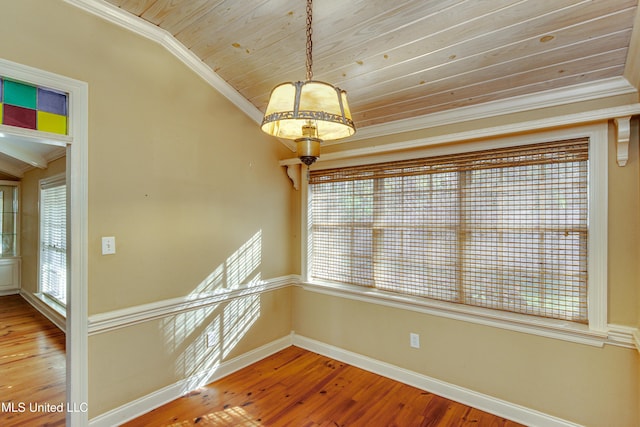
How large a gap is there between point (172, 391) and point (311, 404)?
1.03m

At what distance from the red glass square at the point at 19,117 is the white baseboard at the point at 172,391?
1.77 meters

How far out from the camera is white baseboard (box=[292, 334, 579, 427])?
2006 millimetres

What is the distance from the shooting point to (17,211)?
5098 millimetres

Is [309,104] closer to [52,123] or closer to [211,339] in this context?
[52,123]

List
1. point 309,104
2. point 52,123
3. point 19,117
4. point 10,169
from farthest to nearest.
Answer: point 10,169
point 52,123
point 19,117
point 309,104

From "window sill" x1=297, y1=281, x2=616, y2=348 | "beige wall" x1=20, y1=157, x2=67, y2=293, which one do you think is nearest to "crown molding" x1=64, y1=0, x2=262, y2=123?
"window sill" x1=297, y1=281, x2=616, y2=348

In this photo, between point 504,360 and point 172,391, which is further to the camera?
point 172,391

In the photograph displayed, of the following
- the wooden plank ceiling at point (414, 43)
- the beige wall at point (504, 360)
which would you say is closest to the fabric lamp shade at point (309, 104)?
the wooden plank ceiling at point (414, 43)

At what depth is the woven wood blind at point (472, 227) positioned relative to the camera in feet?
6.41

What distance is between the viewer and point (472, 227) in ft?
7.52

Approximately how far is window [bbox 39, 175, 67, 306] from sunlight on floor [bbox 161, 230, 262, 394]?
243 centimetres

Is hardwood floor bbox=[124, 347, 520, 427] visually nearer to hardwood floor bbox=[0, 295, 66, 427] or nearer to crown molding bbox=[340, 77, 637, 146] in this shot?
hardwood floor bbox=[0, 295, 66, 427]

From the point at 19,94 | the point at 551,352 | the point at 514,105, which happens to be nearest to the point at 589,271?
the point at 551,352

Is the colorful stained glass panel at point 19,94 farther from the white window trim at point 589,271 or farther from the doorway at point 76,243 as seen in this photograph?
the white window trim at point 589,271
